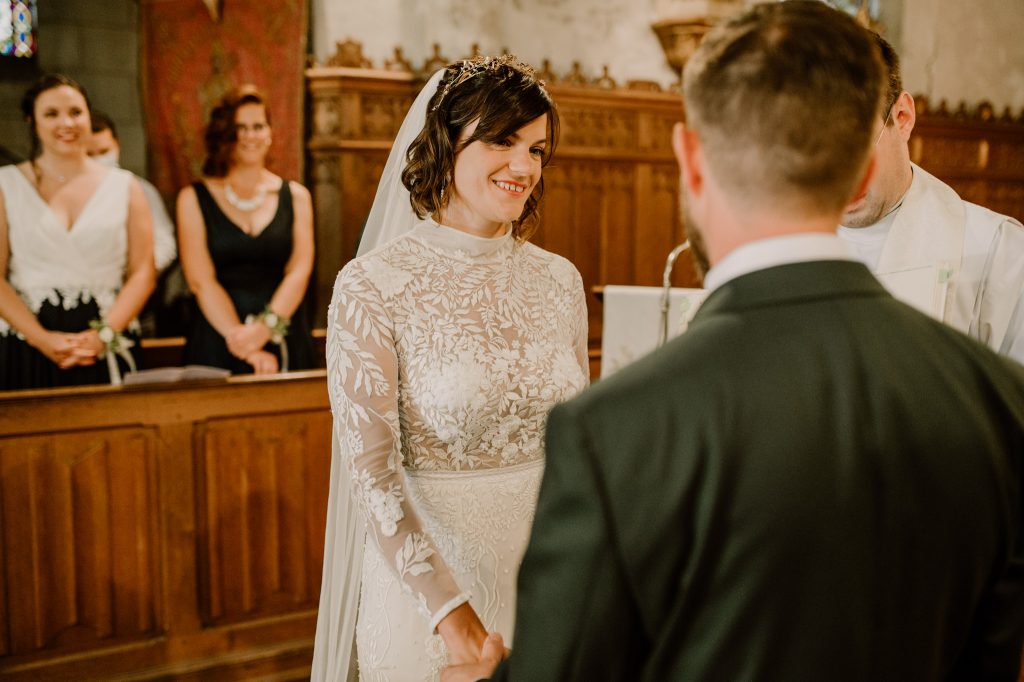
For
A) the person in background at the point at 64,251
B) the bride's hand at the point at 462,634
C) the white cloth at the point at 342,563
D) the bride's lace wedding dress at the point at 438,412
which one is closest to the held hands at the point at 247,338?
the person in background at the point at 64,251

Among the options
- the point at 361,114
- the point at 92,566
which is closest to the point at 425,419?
the point at 92,566

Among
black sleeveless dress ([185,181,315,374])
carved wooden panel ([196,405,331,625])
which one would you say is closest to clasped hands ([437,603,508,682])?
carved wooden panel ([196,405,331,625])

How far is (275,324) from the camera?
4504mm

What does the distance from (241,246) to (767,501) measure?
4254mm

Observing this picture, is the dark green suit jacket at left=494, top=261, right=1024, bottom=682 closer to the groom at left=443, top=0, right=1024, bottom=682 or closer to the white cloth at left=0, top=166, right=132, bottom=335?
the groom at left=443, top=0, right=1024, bottom=682

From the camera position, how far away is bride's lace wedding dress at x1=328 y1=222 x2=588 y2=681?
1848mm

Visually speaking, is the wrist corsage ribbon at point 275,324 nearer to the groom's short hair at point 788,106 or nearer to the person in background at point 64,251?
the person in background at point 64,251

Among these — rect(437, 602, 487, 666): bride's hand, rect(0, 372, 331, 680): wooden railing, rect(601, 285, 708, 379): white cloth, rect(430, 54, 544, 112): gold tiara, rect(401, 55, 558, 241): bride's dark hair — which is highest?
rect(430, 54, 544, 112): gold tiara

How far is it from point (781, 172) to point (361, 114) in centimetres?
582

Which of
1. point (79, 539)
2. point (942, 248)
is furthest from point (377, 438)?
point (79, 539)

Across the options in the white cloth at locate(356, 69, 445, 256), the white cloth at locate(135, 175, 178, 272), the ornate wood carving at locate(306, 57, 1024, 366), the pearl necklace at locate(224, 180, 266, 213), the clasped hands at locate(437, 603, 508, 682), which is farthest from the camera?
the ornate wood carving at locate(306, 57, 1024, 366)

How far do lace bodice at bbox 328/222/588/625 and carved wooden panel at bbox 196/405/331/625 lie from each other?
1.84 meters

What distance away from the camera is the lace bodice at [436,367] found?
182cm

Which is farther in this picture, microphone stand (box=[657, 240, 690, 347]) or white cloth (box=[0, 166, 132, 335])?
white cloth (box=[0, 166, 132, 335])
